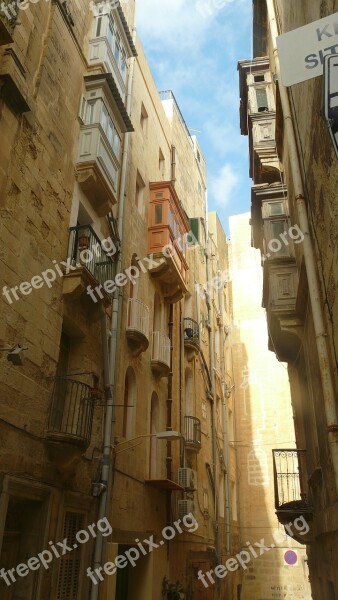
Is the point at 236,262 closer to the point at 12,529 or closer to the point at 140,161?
the point at 140,161

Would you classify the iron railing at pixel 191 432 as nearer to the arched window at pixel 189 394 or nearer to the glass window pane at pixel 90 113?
the arched window at pixel 189 394

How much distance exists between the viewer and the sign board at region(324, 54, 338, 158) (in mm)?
3889

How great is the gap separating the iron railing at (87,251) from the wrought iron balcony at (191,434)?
26.1 ft

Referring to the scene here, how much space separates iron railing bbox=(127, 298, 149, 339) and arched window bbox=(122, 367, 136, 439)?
1.07 metres

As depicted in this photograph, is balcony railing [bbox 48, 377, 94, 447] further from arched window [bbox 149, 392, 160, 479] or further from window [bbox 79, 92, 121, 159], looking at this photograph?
window [bbox 79, 92, 121, 159]

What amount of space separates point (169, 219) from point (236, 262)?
55.0 ft

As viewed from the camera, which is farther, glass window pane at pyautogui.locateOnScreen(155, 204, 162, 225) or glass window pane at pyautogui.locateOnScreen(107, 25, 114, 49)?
glass window pane at pyautogui.locateOnScreen(155, 204, 162, 225)

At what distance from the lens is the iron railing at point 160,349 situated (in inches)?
576

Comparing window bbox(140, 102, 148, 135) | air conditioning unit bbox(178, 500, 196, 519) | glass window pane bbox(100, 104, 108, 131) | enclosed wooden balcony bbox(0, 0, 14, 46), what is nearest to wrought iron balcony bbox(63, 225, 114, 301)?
glass window pane bbox(100, 104, 108, 131)

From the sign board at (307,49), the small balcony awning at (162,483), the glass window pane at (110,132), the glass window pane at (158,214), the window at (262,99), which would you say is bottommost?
the small balcony awning at (162,483)

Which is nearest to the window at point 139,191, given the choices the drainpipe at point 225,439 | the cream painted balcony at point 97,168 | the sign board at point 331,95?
the cream painted balcony at point 97,168

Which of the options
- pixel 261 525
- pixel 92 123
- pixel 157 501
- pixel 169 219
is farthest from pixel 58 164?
pixel 261 525

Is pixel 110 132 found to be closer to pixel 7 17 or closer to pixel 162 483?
pixel 7 17

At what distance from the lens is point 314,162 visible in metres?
7.26
